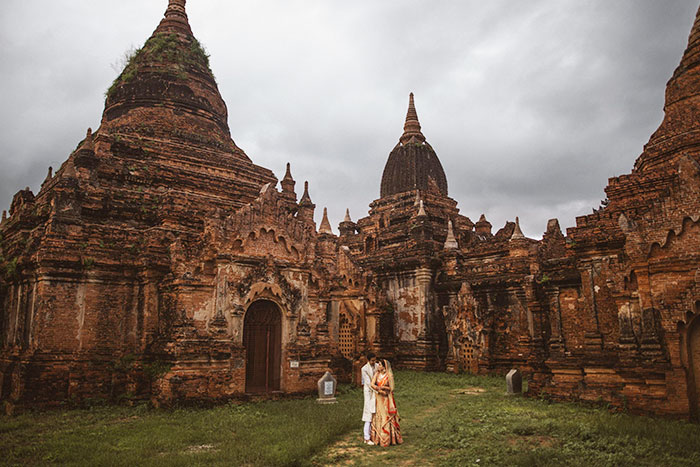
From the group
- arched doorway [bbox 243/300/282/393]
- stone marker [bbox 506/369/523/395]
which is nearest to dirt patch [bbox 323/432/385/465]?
arched doorway [bbox 243/300/282/393]

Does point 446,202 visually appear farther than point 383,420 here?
Yes

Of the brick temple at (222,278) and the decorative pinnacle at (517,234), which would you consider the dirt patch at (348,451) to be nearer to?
the brick temple at (222,278)

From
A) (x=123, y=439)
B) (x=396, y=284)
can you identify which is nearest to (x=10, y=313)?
(x=123, y=439)

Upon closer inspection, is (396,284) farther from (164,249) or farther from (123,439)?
(123,439)

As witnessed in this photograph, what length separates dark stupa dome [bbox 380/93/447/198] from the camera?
1266 inches

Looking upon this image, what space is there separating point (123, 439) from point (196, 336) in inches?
157

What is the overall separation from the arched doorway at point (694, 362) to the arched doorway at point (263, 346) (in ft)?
33.6

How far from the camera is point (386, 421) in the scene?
9.59 metres

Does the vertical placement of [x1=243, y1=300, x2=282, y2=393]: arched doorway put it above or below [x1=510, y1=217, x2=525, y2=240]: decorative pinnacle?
below

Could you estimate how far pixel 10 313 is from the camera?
1536 cm

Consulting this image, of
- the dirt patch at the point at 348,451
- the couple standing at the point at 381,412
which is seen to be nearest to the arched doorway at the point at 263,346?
the dirt patch at the point at 348,451

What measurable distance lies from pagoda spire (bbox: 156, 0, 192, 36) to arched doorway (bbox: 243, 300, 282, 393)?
14564mm

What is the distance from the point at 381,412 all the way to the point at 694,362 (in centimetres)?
672

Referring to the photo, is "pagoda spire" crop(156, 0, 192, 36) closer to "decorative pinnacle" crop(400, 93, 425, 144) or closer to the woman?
"decorative pinnacle" crop(400, 93, 425, 144)
